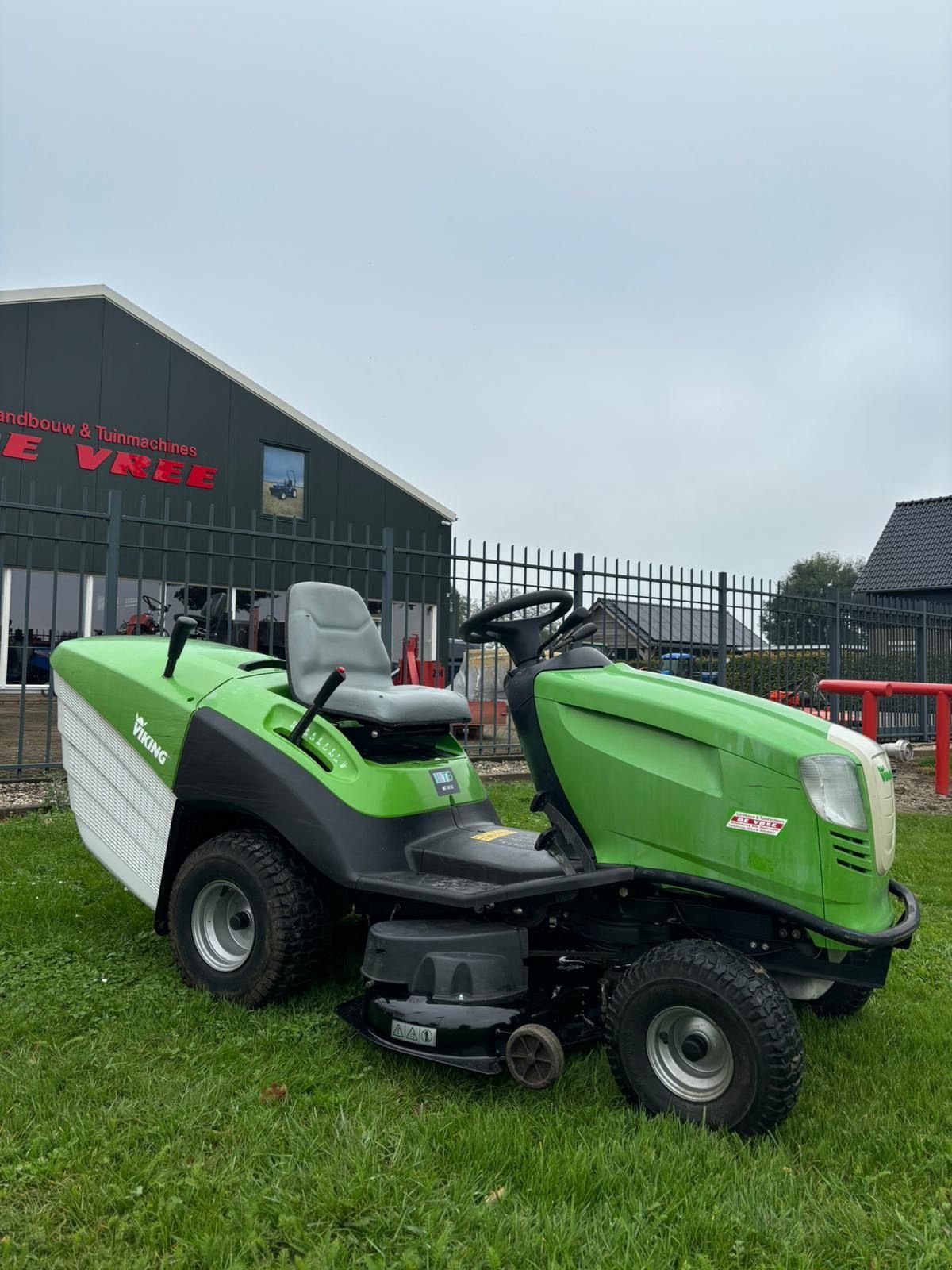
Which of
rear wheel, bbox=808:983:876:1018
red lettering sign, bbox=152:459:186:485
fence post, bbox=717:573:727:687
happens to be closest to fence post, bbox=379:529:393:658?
fence post, bbox=717:573:727:687

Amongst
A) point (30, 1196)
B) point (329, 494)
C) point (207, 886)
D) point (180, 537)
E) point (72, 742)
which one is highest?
point (329, 494)

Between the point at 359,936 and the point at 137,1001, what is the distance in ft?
3.00

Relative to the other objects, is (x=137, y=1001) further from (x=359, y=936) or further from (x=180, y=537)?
(x=180, y=537)

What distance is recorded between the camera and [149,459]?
666 inches

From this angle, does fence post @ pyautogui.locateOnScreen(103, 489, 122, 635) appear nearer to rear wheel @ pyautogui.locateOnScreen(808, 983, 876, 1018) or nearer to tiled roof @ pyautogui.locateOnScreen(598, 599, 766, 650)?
tiled roof @ pyautogui.locateOnScreen(598, 599, 766, 650)

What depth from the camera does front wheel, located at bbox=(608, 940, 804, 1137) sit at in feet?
7.16

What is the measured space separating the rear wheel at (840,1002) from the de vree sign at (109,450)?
1525cm

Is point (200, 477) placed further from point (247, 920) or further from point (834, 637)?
point (247, 920)

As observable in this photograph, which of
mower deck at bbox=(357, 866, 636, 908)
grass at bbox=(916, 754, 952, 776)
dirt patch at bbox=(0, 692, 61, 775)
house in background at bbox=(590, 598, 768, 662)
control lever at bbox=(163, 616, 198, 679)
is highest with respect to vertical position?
house in background at bbox=(590, 598, 768, 662)

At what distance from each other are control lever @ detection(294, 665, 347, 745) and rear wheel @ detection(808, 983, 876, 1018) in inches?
72.7

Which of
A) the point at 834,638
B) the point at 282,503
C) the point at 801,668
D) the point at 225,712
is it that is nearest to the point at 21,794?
the point at 225,712

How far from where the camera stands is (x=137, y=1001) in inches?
122

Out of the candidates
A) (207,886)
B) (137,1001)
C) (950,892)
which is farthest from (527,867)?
(950,892)

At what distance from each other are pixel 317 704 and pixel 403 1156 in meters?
1.33
